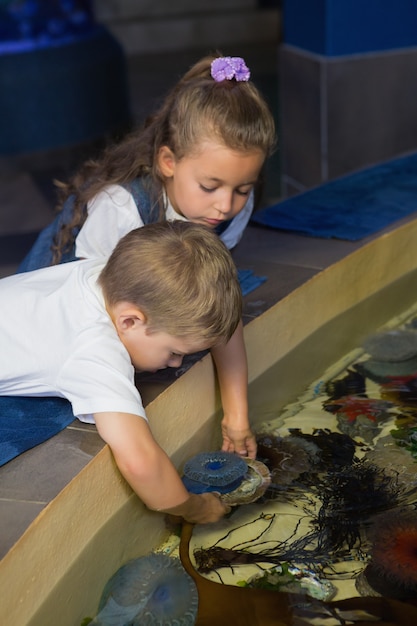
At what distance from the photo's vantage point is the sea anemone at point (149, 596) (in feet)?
5.57

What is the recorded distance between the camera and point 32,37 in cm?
579

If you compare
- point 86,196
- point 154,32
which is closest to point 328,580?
point 86,196

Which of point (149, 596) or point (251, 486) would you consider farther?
point (251, 486)

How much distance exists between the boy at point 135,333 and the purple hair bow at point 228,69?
0.62 m

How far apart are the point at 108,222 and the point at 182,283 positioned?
71 cm

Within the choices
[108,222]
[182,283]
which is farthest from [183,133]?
[182,283]

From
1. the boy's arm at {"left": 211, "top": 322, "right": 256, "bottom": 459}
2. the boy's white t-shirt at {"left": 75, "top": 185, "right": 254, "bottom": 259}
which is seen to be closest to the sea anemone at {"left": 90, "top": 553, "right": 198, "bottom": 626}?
the boy's arm at {"left": 211, "top": 322, "right": 256, "bottom": 459}

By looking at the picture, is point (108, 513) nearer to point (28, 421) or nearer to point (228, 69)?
point (28, 421)

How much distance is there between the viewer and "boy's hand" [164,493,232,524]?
1925 mm

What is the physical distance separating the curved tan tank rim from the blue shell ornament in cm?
6

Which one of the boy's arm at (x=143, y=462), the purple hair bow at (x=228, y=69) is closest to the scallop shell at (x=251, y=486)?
the boy's arm at (x=143, y=462)

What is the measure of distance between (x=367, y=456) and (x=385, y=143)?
2.98 metres

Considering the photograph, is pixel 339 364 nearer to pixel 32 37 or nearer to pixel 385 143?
pixel 385 143

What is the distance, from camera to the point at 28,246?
12.7ft
